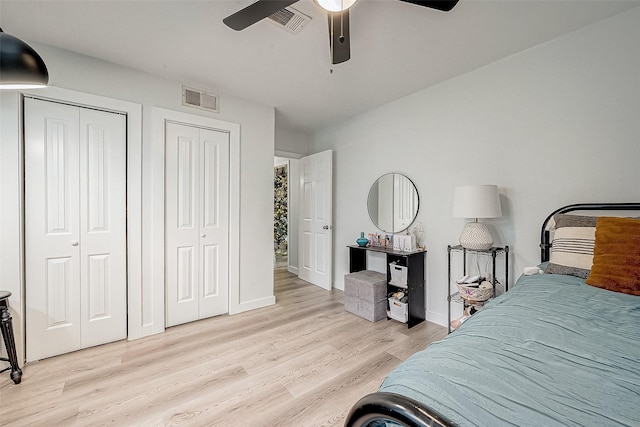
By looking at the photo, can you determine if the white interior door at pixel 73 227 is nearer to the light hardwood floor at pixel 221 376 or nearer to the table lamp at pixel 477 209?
the light hardwood floor at pixel 221 376

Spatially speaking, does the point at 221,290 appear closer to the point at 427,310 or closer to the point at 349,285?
the point at 349,285

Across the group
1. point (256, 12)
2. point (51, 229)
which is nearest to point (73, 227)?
point (51, 229)

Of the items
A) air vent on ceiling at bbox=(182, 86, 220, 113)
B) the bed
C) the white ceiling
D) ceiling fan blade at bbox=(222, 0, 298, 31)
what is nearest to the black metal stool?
the white ceiling

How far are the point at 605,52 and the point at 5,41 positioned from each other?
359cm

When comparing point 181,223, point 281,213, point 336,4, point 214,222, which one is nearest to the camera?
point 336,4

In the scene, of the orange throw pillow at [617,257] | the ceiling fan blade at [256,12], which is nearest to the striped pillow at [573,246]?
the orange throw pillow at [617,257]

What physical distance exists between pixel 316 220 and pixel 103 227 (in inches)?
107

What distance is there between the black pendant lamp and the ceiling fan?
945 millimetres

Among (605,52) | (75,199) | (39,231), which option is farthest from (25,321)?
(605,52)

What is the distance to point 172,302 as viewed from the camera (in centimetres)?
282

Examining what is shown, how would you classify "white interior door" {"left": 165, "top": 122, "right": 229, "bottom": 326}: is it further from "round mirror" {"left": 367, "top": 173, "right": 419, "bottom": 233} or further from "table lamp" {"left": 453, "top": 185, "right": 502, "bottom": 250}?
"table lamp" {"left": 453, "top": 185, "right": 502, "bottom": 250}

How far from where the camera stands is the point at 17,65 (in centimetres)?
120

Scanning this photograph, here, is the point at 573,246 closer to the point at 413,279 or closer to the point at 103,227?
the point at 413,279

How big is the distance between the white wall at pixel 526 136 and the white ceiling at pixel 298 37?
17cm
